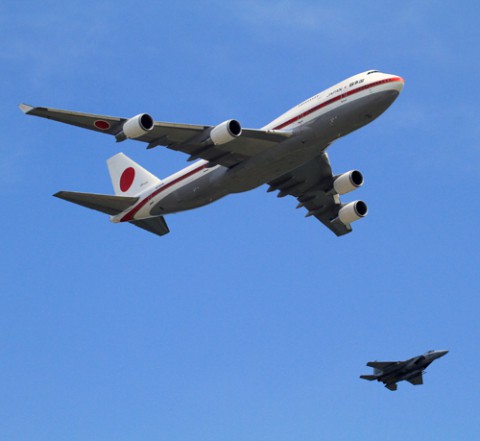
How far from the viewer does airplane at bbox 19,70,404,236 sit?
4994 centimetres

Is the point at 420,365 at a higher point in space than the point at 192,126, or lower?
lower

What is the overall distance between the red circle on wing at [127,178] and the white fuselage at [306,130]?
32.1ft

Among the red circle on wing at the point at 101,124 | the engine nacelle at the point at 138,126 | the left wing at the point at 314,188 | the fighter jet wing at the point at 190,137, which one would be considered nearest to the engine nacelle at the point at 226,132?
the fighter jet wing at the point at 190,137

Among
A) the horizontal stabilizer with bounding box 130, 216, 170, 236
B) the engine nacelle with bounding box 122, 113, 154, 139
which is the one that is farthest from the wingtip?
the horizontal stabilizer with bounding box 130, 216, 170, 236

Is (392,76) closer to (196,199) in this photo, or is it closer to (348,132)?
(348,132)

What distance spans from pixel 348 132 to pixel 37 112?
18073 millimetres

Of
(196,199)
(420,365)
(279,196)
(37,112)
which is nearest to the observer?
(37,112)

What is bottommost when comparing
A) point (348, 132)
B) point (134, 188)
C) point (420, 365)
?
point (420, 365)

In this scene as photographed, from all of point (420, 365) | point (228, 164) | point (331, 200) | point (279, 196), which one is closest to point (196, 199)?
point (228, 164)

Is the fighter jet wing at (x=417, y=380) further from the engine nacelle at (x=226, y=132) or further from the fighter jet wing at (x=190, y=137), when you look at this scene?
the engine nacelle at (x=226, y=132)

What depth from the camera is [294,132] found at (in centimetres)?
5125

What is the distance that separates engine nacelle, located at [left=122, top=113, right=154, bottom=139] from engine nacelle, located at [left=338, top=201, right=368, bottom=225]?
18982 mm

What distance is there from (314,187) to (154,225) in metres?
11.7

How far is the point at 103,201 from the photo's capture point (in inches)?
2341
